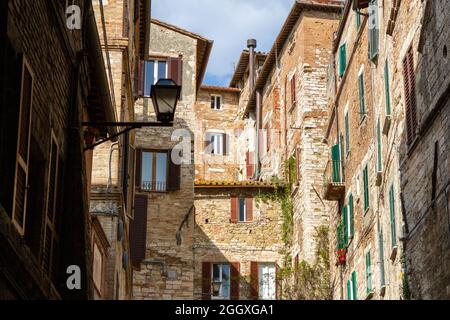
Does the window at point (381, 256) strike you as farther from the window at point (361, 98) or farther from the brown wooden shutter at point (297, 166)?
the brown wooden shutter at point (297, 166)

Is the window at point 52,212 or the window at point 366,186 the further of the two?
the window at point 366,186

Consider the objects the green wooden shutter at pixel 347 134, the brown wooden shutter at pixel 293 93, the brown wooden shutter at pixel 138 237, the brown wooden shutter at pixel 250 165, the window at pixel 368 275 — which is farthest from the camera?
the brown wooden shutter at pixel 250 165

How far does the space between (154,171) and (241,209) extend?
16.6 feet

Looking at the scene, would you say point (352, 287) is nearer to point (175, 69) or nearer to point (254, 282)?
point (254, 282)

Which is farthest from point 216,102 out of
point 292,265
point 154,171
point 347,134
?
point 347,134

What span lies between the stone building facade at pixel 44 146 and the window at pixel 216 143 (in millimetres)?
34610

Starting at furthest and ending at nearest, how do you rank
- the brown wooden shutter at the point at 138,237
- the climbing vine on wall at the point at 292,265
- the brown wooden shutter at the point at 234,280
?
the brown wooden shutter at the point at 234,280, the climbing vine on wall at the point at 292,265, the brown wooden shutter at the point at 138,237

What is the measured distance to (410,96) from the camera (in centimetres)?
1856

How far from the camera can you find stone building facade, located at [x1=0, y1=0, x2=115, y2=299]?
802 cm

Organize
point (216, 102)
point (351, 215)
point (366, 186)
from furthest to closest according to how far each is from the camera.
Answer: point (216, 102)
point (351, 215)
point (366, 186)

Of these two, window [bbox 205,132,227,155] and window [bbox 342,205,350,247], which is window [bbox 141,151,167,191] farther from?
window [bbox 205,132,227,155]

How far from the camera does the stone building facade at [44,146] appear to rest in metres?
8.02

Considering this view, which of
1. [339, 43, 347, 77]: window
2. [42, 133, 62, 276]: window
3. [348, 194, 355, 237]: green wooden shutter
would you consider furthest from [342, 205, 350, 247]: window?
[42, 133, 62, 276]: window

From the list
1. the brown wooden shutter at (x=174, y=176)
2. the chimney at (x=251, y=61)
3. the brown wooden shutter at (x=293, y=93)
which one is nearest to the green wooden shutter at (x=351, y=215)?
the brown wooden shutter at (x=174, y=176)
